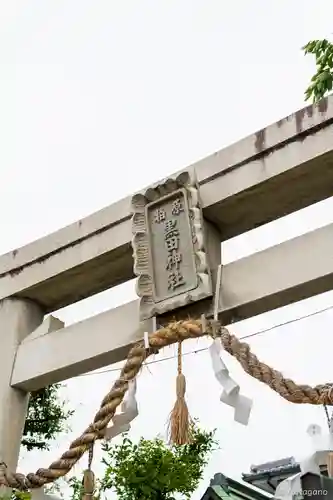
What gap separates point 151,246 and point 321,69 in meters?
1.68

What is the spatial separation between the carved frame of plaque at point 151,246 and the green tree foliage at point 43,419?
4.35m

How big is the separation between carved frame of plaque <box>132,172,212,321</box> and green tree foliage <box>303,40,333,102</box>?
3.73 feet

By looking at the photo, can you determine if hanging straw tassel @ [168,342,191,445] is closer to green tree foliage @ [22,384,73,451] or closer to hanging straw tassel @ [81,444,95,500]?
hanging straw tassel @ [81,444,95,500]

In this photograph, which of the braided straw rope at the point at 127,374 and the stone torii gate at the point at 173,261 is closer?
the braided straw rope at the point at 127,374

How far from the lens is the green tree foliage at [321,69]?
12.7ft

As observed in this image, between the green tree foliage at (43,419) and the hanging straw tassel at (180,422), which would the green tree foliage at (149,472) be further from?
the hanging straw tassel at (180,422)

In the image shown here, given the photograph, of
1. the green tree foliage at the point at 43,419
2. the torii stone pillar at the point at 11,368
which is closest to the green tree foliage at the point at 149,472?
the green tree foliage at the point at 43,419

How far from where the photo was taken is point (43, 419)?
7281 millimetres

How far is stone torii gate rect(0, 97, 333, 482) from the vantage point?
2936mm

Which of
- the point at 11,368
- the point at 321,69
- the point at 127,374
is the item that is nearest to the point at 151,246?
the point at 127,374

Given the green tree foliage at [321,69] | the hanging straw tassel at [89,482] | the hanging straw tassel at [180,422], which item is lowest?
the hanging straw tassel at [89,482]

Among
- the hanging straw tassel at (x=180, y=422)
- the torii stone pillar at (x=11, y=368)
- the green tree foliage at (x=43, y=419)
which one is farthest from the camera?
the green tree foliage at (x=43, y=419)

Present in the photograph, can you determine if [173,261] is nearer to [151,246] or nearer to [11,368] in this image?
[151,246]

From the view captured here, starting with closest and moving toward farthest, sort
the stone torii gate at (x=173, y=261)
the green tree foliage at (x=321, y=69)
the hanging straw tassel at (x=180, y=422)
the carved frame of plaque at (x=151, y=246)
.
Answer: the hanging straw tassel at (x=180, y=422)
the stone torii gate at (x=173, y=261)
the carved frame of plaque at (x=151, y=246)
the green tree foliage at (x=321, y=69)
